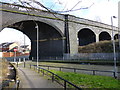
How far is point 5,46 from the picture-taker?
81562mm

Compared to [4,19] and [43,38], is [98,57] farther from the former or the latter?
[4,19]

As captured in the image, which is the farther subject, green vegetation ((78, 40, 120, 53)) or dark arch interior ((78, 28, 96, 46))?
dark arch interior ((78, 28, 96, 46))

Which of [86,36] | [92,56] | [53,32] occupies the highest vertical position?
[86,36]

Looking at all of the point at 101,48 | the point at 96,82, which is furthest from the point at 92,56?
the point at 96,82

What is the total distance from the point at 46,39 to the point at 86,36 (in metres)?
20.0

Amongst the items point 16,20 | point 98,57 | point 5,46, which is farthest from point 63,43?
point 5,46

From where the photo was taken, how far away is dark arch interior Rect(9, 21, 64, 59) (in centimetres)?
3906

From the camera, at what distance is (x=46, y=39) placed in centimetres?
4334

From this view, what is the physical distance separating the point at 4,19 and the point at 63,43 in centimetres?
1694

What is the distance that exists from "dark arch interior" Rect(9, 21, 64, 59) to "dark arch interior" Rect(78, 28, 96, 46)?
14.2 m

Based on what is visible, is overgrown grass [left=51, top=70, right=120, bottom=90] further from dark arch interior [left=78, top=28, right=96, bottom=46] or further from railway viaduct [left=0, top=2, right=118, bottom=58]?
dark arch interior [left=78, top=28, right=96, bottom=46]

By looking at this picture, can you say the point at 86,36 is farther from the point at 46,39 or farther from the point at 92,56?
the point at 92,56

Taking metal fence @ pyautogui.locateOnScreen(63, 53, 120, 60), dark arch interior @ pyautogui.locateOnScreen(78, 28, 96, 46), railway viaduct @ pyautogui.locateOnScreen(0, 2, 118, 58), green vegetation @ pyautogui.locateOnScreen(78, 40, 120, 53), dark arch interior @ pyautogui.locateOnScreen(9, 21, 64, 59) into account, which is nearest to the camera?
metal fence @ pyautogui.locateOnScreen(63, 53, 120, 60)

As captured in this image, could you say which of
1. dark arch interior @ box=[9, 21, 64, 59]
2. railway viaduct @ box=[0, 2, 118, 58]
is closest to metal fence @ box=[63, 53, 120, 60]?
railway viaduct @ box=[0, 2, 118, 58]
